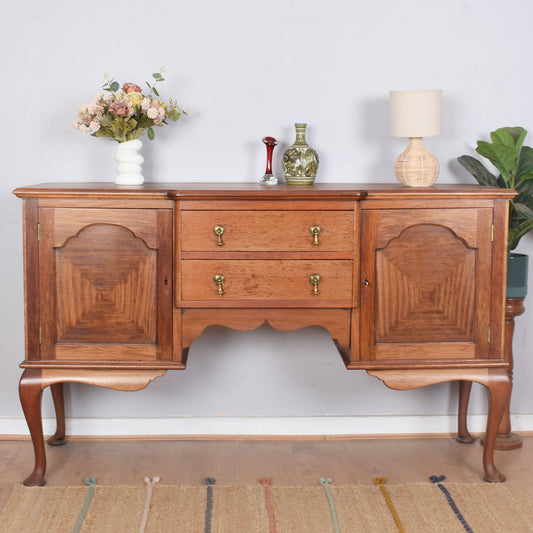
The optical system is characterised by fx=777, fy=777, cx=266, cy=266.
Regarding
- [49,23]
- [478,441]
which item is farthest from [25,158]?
[478,441]

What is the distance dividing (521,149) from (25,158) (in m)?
1.86

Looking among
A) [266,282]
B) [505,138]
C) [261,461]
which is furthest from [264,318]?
[505,138]

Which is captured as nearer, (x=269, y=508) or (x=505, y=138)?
(x=269, y=508)

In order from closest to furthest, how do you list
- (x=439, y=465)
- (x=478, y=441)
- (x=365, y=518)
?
(x=365, y=518), (x=439, y=465), (x=478, y=441)

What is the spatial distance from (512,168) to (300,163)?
0.77m

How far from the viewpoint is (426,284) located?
2555 millimetres

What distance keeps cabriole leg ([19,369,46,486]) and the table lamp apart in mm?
1436

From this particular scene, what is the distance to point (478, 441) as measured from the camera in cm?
307

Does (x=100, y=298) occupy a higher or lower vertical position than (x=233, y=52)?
lower

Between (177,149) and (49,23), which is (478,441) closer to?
(177,149)

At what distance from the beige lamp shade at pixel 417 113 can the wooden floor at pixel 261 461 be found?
1.20 meters

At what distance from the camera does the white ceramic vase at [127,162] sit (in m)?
2.74

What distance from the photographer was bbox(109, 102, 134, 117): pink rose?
2613mm

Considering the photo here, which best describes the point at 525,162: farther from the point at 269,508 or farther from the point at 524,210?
the point at 269,508
